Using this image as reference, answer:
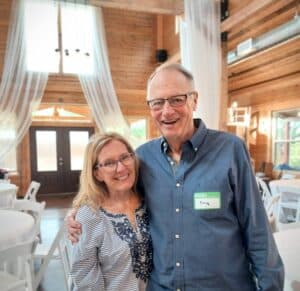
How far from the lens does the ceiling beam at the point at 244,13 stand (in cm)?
310

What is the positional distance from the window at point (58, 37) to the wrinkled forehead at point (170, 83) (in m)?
3.33

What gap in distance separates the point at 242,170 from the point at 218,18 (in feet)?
9.88

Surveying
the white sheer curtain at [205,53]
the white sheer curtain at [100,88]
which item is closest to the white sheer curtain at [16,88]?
the white sheer curtain at [100,88]

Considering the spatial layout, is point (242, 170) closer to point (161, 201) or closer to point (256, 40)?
point (161, 201)

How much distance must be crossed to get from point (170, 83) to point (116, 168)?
0.40 m

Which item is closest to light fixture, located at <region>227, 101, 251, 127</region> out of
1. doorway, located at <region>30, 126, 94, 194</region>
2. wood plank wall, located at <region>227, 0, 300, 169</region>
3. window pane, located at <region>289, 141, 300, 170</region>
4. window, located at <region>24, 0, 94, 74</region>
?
wood plank wall, located at <region>227, 0, 300, 169</region>

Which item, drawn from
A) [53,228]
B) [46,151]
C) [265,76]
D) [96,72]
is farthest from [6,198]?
[265,76]

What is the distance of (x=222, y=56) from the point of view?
12.0 ft

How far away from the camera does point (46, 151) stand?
8.94m

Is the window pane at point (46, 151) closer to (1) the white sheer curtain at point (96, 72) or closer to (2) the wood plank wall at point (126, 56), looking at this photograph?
(2) the wood plank wall at point (126, 56)

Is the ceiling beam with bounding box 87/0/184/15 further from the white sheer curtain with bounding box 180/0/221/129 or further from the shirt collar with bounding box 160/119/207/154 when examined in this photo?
the shirt collar with bounding box 160/119/207/154

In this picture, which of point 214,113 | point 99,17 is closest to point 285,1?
point 214,113

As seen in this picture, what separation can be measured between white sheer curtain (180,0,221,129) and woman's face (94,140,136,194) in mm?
2305

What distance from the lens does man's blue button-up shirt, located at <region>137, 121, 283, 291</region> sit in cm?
103
